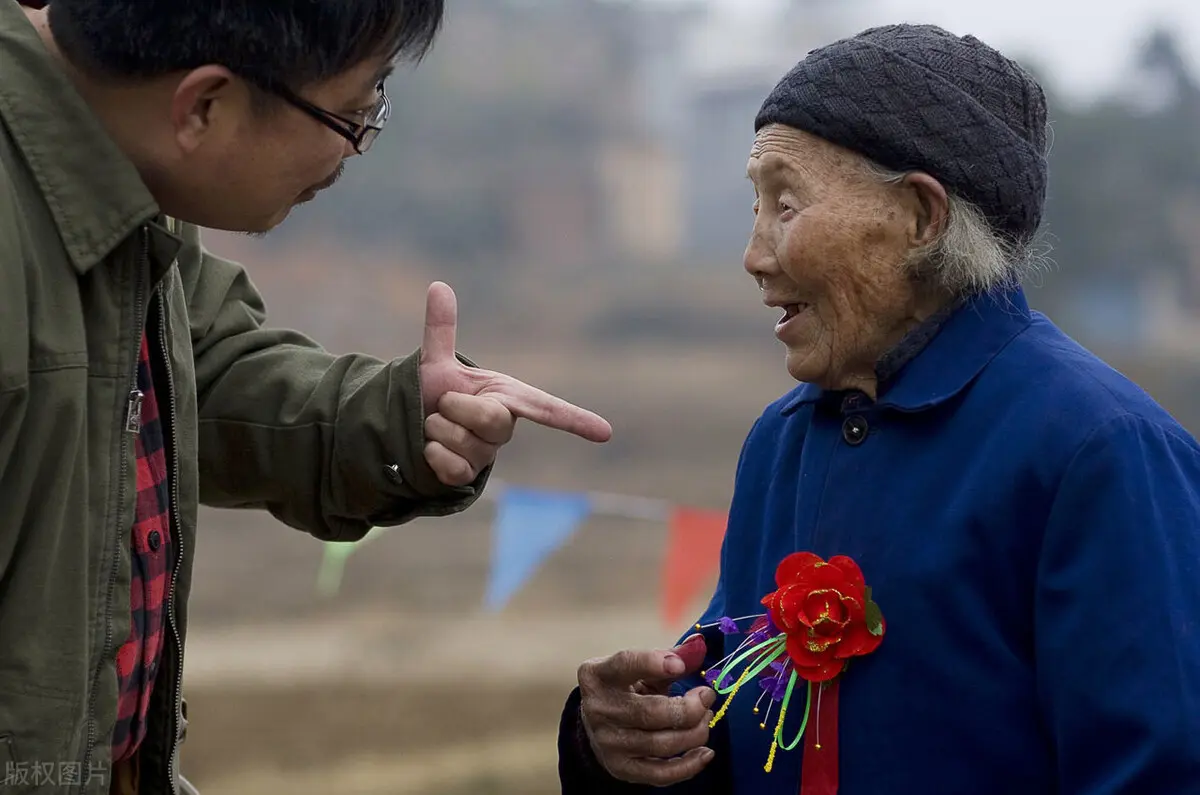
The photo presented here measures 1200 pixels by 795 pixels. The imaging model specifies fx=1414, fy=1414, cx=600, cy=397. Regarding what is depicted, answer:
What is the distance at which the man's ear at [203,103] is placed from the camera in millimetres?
1812

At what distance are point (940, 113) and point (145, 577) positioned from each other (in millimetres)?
1283

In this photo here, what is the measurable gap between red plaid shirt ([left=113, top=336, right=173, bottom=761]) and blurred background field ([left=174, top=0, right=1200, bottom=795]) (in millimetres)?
5117

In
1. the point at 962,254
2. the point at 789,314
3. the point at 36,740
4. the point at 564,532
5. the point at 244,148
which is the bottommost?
the point at 36,740

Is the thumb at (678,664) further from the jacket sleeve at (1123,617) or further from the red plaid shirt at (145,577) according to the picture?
the red plaid shirt at (145,577)

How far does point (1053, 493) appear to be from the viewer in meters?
1.79

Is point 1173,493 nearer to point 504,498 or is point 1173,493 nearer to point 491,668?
point 504,498

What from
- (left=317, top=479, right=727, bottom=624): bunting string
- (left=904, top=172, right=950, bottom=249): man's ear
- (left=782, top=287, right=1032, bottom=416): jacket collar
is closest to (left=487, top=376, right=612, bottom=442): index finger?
(left=782, top=287, right=1032, bottom=416): jacket collar

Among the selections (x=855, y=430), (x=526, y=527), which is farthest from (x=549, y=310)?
(x=855, y=430)

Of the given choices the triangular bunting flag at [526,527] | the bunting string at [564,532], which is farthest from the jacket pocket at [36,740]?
the triangular bunting flag at [526,527]

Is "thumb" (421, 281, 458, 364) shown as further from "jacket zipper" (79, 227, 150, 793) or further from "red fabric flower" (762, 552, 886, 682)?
"red fabric flower" (762, 552, 886, 682)

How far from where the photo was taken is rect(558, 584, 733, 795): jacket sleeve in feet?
7.20

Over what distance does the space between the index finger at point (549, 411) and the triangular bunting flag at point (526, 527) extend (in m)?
2.96

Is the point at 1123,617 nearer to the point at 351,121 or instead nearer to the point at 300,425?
the point at 351,121

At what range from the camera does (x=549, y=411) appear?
2.18 metres
